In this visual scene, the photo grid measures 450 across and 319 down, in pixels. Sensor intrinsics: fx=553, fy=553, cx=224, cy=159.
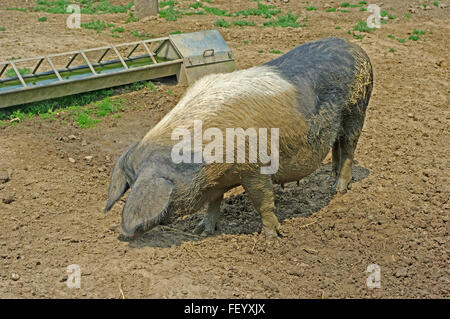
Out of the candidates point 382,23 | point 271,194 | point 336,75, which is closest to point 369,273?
point 271,194

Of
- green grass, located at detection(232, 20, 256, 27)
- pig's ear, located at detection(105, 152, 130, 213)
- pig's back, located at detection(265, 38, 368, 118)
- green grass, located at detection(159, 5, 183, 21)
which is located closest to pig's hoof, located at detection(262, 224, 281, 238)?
pig's back, located at detection(265, 38, 368, 118)

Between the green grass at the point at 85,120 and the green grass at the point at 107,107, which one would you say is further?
the green grass at the point at 107,107

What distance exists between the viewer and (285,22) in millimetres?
12383

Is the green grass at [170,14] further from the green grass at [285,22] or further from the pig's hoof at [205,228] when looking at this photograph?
the pig's hoof at [205,228]

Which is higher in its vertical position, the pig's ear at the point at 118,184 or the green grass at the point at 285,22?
the green grass at the point at 285,22

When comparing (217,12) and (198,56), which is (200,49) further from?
(217,12)

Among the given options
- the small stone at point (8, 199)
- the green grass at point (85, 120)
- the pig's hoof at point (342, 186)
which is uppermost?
the green grass at point (85, 120)

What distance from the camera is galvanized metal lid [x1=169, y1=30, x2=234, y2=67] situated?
878 cm

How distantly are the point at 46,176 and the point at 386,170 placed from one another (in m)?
3.97

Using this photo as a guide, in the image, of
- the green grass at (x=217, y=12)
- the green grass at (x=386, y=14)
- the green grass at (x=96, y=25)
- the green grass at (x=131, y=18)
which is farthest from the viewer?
the green grass at (x=217, y=12)

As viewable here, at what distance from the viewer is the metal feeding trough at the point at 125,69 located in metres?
8.02

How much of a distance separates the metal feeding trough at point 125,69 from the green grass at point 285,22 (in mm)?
3231

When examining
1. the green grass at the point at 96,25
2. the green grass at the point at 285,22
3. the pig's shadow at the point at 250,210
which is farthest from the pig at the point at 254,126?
the green grass at the point at 96,25

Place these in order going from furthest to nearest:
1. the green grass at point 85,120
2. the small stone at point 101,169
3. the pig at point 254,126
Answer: the green grass at point 85,120, the small stone at point 101,169, the pig at point 254,126
